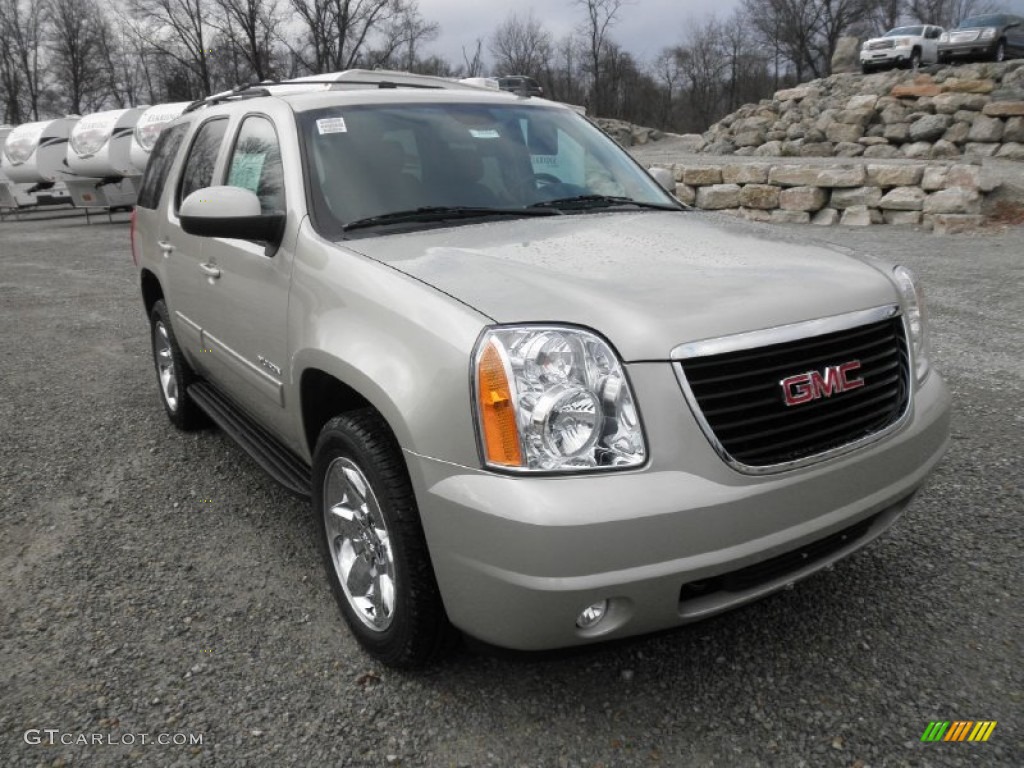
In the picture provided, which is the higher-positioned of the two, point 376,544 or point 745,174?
point 745,174

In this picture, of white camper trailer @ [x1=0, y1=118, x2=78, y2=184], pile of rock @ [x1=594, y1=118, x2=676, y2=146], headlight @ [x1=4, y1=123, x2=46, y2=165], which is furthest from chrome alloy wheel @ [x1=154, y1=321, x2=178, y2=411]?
pile of rock @ [x1=594, y1=118, x2=676, y2=146]

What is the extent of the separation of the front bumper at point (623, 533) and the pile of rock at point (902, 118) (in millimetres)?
17107

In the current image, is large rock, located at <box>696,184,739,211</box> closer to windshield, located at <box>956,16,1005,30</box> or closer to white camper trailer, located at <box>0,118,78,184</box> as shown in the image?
windshield, located at <box>956,16,1005,30</box>

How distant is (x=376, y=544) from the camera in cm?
246

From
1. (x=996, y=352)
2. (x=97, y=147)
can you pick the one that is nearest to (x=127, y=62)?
(x=97, y=147)

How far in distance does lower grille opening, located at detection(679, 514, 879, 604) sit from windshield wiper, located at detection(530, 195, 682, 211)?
1651 millimetres

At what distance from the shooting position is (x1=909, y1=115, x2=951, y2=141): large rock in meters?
16.9

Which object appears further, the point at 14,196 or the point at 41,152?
the point at 14,196

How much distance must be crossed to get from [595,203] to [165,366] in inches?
122

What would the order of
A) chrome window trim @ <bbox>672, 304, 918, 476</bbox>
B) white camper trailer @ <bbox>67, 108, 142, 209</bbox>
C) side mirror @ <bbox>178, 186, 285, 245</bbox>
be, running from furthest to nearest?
white camper trailer @ <bbox>67, 108, 142, 209</bbox>, side mirror @ <bbox>178, 186, 285, 245</bbox>, chrome window trim @ <bbox>672, 304, 918, 476</bbox>

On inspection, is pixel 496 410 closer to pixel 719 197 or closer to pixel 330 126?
pixel 330 126

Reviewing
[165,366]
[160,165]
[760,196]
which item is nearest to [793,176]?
[760,196]

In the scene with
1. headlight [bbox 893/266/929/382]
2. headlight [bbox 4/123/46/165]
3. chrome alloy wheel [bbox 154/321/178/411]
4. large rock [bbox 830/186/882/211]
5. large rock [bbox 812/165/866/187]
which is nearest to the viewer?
headlight [bbox 893/266/929/382]

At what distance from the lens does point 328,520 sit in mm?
2668
